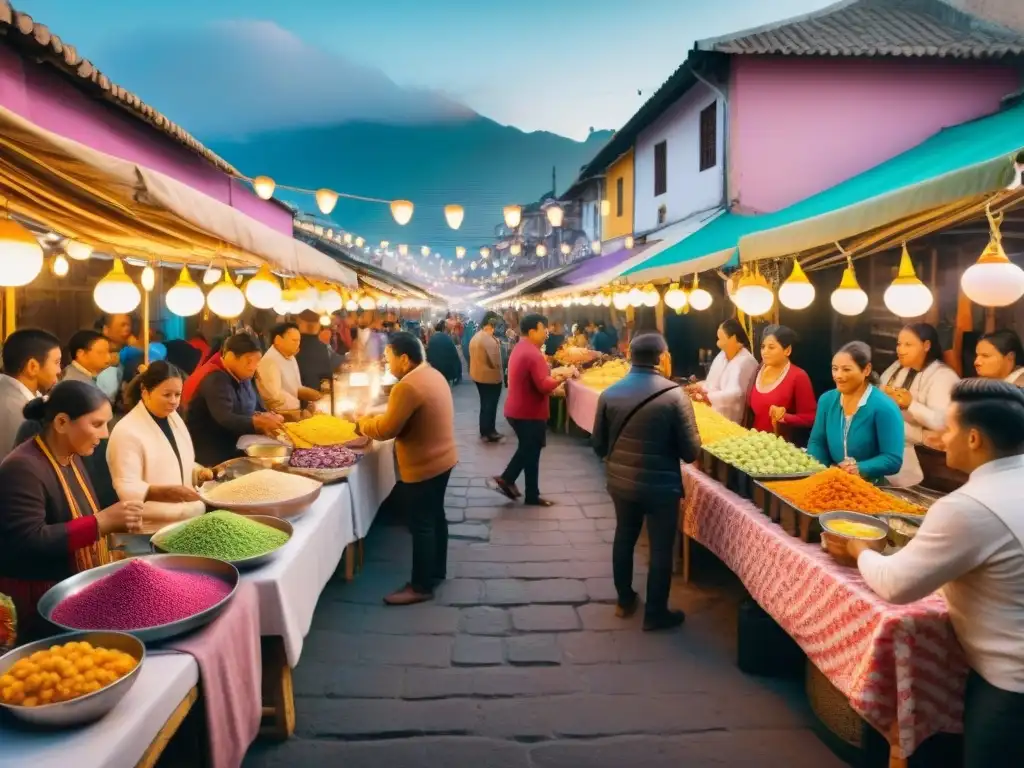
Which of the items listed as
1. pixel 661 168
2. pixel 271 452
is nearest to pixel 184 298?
pixel 271 452

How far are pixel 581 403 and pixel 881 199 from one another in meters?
7.47

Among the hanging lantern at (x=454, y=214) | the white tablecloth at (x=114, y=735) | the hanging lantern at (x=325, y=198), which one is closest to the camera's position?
the white tablecloth at (x=114, y=735)

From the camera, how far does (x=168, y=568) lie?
10.2 ft

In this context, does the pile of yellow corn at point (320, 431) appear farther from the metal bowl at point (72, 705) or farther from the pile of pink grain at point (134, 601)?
the metal bowl at point (72, 705)

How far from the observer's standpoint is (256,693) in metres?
3.04

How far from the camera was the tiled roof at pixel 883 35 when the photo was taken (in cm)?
1240

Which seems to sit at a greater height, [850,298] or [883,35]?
[883,35]

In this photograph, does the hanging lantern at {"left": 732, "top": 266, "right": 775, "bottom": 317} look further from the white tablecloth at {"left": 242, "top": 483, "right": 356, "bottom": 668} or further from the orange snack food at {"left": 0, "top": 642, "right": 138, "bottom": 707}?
the orange snack food at {"left": 0, "top": 642, "right": 138, "bottom": 707}

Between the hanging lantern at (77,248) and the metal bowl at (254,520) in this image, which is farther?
the hanging lantern at (77,248)

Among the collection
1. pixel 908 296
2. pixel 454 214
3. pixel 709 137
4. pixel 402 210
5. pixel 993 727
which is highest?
pixel 709 137

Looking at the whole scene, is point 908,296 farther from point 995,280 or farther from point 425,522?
point 425,522

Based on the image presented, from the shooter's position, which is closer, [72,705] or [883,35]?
[72,705]

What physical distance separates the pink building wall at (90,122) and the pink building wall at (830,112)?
1010cm

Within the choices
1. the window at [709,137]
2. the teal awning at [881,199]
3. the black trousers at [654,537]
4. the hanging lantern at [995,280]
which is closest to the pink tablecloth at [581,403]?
the teal awning at [881,199]
